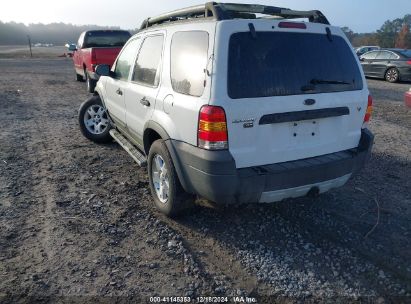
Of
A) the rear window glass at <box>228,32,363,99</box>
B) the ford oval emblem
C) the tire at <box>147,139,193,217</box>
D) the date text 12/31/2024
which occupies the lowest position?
the date text 12/31/2024

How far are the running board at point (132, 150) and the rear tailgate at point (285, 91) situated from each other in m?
1.65

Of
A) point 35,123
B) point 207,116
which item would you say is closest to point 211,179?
point 207,116

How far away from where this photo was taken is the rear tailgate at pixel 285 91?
2.97m

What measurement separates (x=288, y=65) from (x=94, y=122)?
4337 millimetres

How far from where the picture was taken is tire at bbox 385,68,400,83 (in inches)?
622

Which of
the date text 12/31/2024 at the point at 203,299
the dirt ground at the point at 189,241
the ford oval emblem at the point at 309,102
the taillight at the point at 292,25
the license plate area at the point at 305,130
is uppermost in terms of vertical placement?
the taillight at the point at 292,25

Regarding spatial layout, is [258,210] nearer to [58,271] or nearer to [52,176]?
[58,271]

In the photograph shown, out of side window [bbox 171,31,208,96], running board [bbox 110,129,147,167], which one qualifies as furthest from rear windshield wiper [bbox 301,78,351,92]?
running board [bbox 110,129,147,167]

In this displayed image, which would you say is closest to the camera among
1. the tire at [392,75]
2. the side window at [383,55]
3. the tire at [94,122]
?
the tire at [94,122]

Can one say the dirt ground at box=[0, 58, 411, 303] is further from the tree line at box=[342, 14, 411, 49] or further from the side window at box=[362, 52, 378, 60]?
the tree line at box=[342, 14, 411, 49]

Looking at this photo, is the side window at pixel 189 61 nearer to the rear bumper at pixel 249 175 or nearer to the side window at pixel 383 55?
the rear bumper at pixel 249 175

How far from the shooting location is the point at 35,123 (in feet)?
26.4

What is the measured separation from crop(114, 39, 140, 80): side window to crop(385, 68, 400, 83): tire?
14.3m

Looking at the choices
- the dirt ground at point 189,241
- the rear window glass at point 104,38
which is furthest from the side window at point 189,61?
the rear window glass at point 104,38
